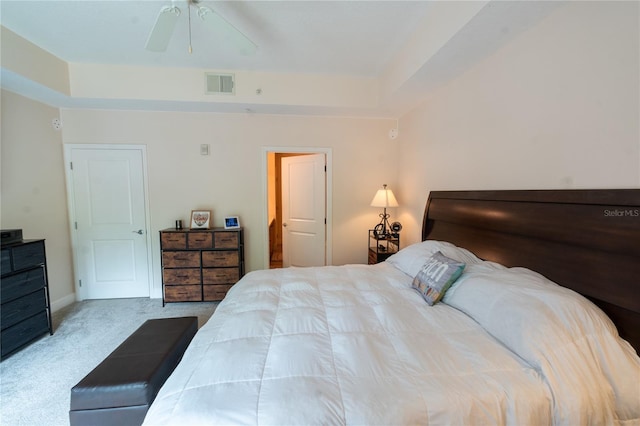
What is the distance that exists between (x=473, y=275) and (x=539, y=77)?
1.29 meters

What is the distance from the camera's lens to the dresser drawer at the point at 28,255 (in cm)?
218

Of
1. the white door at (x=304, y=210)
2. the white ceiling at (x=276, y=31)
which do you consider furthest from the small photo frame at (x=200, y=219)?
the white ceiling at (x=276, y=31)

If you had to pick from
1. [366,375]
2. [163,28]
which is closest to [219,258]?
[163,28]

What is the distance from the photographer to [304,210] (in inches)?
149

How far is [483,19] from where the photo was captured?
4.95 feet

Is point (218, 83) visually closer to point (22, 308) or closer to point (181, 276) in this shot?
point (181, 276)

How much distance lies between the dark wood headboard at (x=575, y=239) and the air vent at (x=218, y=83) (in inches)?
109

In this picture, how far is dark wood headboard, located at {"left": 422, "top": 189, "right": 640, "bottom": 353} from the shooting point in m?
1.07

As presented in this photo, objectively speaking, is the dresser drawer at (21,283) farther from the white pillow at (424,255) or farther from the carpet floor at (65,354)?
the white pillow at (424,255)

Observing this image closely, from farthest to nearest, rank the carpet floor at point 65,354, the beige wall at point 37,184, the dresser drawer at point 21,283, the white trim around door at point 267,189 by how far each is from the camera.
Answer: the white trim around door at point 267,189
the beige wall at point 37,184
the dresser drawer at point 21,283
the carpet floor at point 65,354

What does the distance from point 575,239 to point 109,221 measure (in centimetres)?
450

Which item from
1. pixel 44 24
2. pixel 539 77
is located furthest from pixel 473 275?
pixel 44 24

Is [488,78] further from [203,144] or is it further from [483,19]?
[203,144]

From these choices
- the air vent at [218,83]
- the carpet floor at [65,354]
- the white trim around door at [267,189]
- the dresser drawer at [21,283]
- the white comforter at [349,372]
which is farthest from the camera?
the white trim around door at [267,189]
